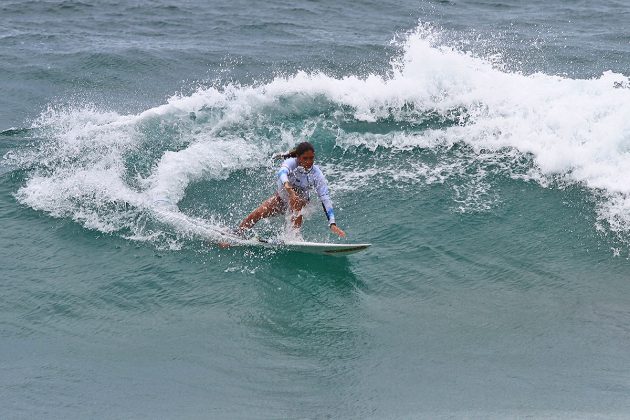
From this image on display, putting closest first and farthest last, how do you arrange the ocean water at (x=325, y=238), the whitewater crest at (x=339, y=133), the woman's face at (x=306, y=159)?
the ocean water at (x=325, y=238), the woman's face at (x=306, y=159), the whitewater crest at (x=339, y=133)

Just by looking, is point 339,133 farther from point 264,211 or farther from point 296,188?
point 264,211

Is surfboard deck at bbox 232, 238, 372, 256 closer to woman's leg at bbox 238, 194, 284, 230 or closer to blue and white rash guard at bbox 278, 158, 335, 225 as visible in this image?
woman's leg at bbox 238, 194, 284, 230

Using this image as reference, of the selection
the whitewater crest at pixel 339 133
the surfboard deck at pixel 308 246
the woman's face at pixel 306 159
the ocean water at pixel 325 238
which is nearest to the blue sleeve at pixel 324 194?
the woman's face at pixel 306 159

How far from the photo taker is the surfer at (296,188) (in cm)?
1020

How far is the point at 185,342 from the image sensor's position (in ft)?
28.3

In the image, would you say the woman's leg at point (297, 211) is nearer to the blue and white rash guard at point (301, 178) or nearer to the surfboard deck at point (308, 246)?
the blue and white rash guard at point (301, 178)

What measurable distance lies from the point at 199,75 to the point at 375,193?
845 cm

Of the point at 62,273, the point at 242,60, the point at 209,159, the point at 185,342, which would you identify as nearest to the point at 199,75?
the point at 242,60

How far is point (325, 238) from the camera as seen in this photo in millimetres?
10891

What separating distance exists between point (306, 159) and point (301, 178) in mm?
697

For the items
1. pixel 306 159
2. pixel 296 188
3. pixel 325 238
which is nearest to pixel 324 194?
pixel 306 159

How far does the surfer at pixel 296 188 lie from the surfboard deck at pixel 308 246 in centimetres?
24

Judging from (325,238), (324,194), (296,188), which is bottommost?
(325,238)

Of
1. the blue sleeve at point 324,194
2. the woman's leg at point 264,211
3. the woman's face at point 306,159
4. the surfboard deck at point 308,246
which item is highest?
the woman's face at point 306,159
